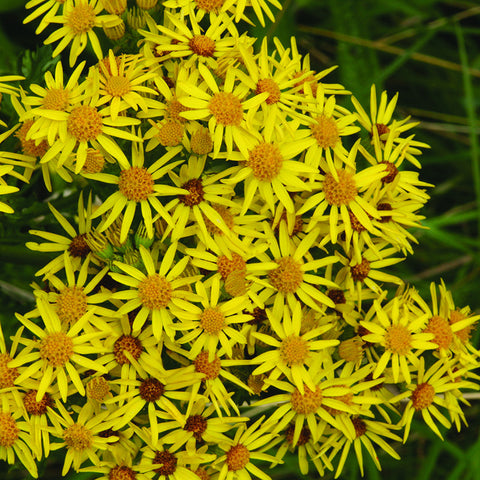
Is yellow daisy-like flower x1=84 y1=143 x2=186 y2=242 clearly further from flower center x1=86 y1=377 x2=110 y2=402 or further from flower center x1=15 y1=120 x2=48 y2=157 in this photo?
flower center x1=86 y1=377 x2=110 y2=402

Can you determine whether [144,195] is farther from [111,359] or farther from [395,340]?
[395,340]

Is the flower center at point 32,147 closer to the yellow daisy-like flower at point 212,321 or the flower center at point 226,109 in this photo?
the flower center at point 226,109

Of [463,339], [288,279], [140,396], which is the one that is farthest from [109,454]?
[463,339]

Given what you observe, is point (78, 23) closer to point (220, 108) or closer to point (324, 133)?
point (220, 108)

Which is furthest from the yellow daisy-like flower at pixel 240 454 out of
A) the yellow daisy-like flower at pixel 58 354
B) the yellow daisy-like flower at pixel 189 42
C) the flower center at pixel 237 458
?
the yellow daisy-like flower at pixel 189 42

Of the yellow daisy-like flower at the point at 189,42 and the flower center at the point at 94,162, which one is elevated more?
the yellow daisy-like flower at the point at 189,42
